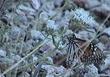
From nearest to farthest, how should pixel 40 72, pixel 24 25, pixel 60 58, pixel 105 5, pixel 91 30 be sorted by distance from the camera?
pixel 40 72 → pixel 60 58 → pixel 24 25 → pixel 91 30 → pixel 105 5

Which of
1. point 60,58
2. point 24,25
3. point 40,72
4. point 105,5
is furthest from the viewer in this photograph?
point 105,5

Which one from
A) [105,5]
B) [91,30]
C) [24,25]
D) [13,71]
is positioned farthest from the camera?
[105,5]

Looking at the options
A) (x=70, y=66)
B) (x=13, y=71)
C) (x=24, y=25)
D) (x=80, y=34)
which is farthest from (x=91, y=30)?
(x=13, y=71)

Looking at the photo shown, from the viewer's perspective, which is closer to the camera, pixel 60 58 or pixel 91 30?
pixel 60 58

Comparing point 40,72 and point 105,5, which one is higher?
point 105,5

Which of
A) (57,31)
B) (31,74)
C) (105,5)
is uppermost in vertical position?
(105,5)

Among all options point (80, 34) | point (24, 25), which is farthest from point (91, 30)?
point (24, 25)

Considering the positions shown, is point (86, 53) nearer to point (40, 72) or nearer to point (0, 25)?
point (40, 72)

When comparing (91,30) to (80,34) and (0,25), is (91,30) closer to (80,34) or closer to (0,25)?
(80,34)

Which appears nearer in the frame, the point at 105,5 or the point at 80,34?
the point at 80,34
